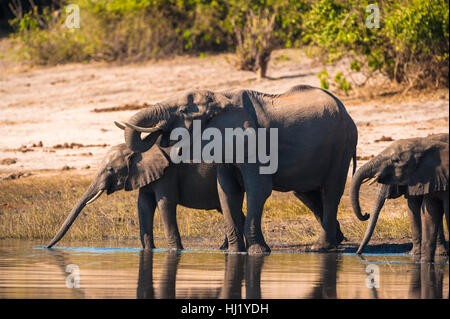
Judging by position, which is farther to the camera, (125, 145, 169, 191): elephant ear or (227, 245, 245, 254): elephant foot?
(125, 145, 169, 191): elephant ear

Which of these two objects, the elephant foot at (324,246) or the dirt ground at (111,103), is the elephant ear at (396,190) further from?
the dirt ground at (111,103)

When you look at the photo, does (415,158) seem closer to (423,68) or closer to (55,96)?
(423,68)

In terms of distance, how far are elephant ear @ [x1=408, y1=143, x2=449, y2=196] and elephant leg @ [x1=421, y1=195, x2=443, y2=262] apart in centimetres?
21

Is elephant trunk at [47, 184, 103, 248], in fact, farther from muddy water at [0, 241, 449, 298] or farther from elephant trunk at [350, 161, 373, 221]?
elephant trunk at [350, 161, 373, 221]

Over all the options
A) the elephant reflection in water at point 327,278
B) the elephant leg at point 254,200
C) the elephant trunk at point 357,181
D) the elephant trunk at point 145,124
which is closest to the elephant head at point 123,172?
the elephant trunk at point 145,124

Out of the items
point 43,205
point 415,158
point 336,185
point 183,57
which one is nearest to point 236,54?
point 183,57

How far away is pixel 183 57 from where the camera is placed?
81.3ft

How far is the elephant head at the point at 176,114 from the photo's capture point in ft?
35.7

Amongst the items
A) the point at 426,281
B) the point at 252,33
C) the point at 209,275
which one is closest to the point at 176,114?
the point at 209,275

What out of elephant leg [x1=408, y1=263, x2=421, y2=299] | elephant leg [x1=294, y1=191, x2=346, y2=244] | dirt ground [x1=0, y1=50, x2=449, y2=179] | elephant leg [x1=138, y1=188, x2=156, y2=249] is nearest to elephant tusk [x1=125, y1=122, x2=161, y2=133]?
elephant leg [x1=138, y1=188, x2=156, y2=249]

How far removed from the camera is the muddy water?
8.09 meters

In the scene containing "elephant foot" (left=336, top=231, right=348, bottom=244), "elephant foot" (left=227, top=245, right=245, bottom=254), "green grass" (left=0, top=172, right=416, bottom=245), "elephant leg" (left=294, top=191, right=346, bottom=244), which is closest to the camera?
"elephant foot" (left=227, top=245, right=245, bottom=254)

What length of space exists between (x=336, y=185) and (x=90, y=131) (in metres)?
8.18

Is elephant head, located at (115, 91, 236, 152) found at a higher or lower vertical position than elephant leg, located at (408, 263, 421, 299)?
higher
